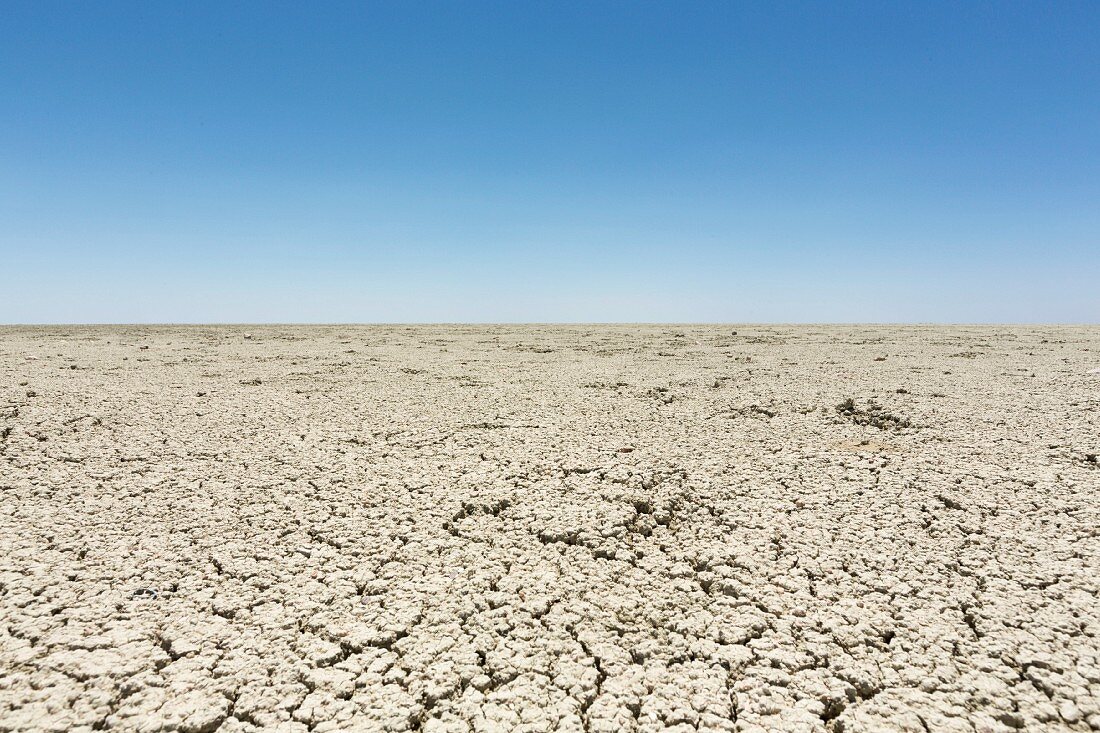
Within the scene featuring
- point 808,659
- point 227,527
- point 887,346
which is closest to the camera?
point 808,659

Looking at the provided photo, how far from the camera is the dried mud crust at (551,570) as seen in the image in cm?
86

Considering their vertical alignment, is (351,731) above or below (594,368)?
below

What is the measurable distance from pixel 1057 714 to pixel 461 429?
1985 millimetres

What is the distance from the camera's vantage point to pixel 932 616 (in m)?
1.03

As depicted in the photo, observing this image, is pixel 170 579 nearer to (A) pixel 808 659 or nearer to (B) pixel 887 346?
(A) pixel 808 659

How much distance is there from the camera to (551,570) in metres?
1.25

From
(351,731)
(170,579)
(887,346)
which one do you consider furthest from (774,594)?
(887,346)

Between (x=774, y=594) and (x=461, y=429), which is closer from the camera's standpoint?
(x=774, y=594)

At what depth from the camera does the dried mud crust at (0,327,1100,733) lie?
0.86 metres

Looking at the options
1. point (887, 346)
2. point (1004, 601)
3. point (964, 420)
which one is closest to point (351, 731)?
point (1004, 601)

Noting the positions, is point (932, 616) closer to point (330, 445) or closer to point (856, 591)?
point (856, 591)

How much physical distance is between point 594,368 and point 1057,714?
3701 millimetres

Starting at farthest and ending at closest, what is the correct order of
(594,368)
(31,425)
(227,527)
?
(594,368), (31,425), (227,527)

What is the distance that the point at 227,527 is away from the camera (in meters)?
1.42
